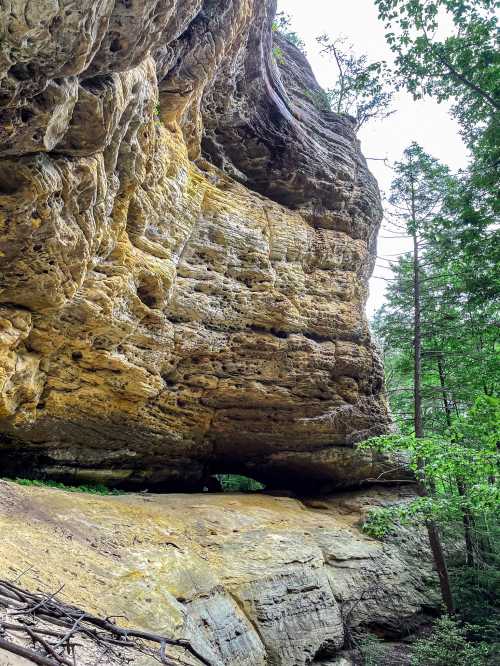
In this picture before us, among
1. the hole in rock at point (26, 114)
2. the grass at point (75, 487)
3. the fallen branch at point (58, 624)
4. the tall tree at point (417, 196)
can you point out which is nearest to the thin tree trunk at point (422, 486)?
the tall tree at point (417, 196)

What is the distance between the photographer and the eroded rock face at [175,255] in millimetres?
5673

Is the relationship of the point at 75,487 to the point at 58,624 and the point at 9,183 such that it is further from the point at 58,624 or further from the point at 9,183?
the point at 58,624

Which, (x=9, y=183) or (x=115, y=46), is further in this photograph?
(x=9, y=183)

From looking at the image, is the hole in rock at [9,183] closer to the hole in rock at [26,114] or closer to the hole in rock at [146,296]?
the hole in rock at [26,114]

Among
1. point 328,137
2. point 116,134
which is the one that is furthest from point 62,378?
point 328,137

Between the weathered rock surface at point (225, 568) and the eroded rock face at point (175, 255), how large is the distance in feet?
5.97

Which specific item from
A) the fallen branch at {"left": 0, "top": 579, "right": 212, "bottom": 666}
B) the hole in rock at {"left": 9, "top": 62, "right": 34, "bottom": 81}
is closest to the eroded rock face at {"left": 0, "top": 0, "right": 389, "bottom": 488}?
the hole in rock at {"left": 9, "top": 62, "right": 34, "bottom": 81}

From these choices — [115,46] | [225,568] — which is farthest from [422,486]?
[115,46]

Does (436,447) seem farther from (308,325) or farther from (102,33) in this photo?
(102,33)

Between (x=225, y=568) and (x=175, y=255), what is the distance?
663cm

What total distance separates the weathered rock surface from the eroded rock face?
5.97 ft

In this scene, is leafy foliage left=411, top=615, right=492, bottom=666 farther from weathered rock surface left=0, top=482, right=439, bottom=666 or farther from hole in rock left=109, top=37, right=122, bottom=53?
hole in rock left=109, top=37, right=122, bottom=53

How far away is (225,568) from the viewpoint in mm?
8242

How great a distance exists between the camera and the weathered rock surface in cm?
579
